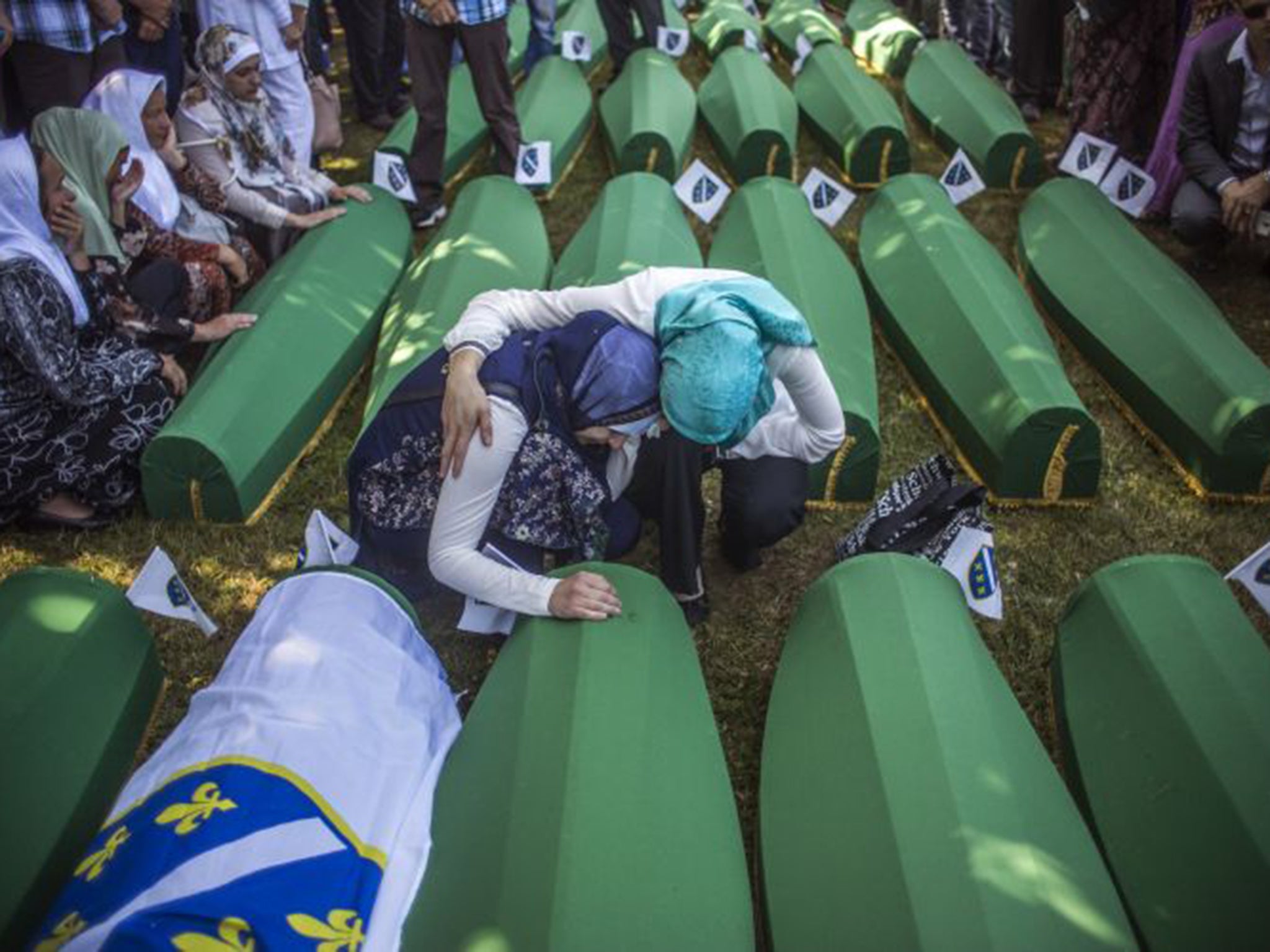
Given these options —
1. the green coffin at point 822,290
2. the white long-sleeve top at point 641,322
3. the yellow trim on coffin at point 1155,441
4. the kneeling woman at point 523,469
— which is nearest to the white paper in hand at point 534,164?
the green coffin at point 822,290

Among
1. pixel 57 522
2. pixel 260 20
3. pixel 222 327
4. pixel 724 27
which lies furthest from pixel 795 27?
pixel 57 522

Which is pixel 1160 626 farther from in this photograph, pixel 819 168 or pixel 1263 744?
pixel 819 168

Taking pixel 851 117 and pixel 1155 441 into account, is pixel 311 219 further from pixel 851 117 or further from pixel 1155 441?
pixel 1155 441

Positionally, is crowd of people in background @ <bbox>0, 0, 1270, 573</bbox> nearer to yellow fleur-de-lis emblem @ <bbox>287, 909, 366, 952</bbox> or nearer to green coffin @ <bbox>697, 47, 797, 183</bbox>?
green coffin @ <bbox>697, 47, 797, 183</bbox>

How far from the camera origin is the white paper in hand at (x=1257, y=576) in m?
2.32

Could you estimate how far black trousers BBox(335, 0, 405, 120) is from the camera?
580cm

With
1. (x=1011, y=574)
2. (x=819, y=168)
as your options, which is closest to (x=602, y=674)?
(x=1011, y=574)

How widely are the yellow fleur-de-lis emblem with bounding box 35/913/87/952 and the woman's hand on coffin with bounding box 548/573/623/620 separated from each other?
103cm

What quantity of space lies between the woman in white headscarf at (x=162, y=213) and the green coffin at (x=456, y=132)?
44.8 inches

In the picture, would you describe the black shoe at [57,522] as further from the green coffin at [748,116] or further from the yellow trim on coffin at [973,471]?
the green coffin at [748,116]

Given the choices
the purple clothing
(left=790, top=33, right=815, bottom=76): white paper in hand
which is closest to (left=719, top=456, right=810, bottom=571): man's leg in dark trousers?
the purple clothing

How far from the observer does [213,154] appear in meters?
4.09

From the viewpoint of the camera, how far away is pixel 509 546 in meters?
2.47

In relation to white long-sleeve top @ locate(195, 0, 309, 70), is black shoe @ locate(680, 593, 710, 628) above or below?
below
